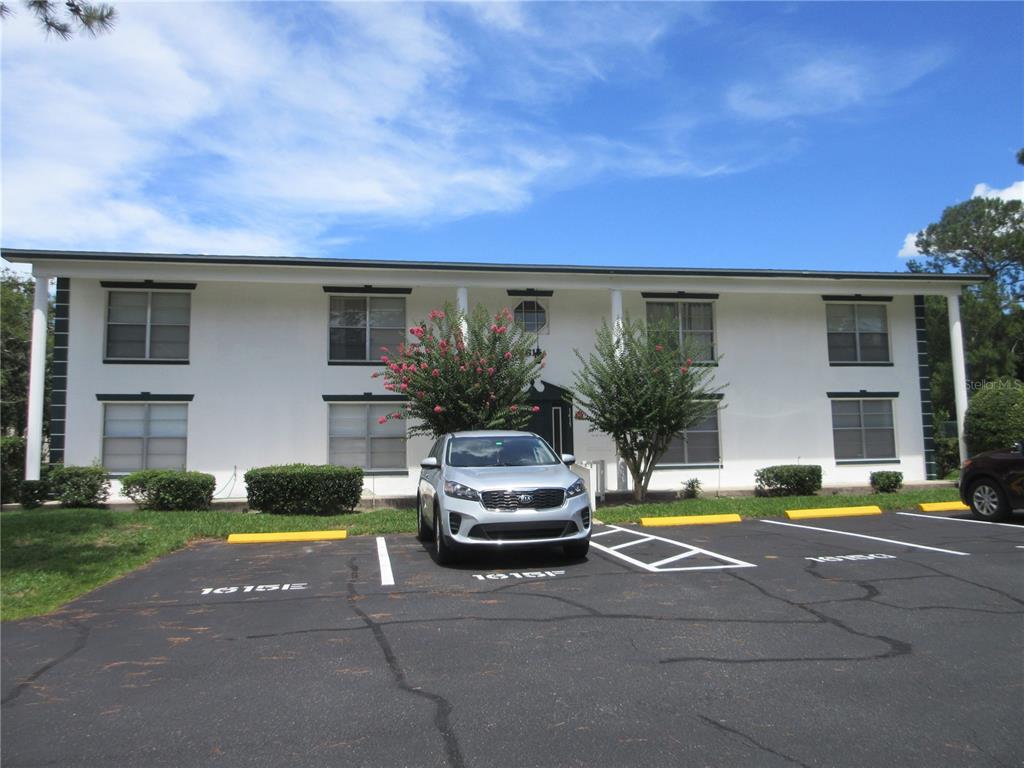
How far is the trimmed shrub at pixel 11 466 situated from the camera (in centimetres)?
1559

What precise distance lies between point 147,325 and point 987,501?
17578 mm

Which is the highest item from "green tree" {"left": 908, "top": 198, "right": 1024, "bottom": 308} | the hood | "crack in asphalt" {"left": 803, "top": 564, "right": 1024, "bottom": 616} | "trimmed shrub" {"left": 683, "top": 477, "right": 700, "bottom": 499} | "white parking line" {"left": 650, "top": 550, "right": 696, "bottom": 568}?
"green tree" {"left": 908, "top": 198, "right": 1024, "bottom": 308}

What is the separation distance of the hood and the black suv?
25.0ft

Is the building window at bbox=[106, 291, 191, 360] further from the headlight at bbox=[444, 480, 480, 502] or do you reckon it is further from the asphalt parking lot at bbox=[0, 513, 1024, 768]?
the headlight at bbox=[444, 480, 480, 502]

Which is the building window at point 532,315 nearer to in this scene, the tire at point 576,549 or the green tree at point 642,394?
the green tree at point 642,394

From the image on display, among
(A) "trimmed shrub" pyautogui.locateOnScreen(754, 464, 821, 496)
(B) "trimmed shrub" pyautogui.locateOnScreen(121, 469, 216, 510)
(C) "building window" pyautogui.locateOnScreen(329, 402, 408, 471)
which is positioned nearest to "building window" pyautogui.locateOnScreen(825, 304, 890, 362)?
(A) "trimmed shrub" pyautogui.locateOnScreen(754, 464, 821, 496)

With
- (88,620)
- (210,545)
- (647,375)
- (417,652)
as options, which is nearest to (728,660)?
(417,652)

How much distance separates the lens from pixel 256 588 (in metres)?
8.16

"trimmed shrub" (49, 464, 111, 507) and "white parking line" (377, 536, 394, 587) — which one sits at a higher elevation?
"trimmed shrub" (49, 464, 111, 507)

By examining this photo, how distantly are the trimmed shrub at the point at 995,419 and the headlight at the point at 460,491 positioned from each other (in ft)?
50.3

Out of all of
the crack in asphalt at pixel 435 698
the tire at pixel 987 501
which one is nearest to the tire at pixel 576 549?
the crack in asphalt at pixel 435 698

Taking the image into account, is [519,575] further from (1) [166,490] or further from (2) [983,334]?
(2) [983,334]

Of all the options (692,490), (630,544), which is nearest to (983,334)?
(692,490)

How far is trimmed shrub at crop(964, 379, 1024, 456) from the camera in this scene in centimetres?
1853
